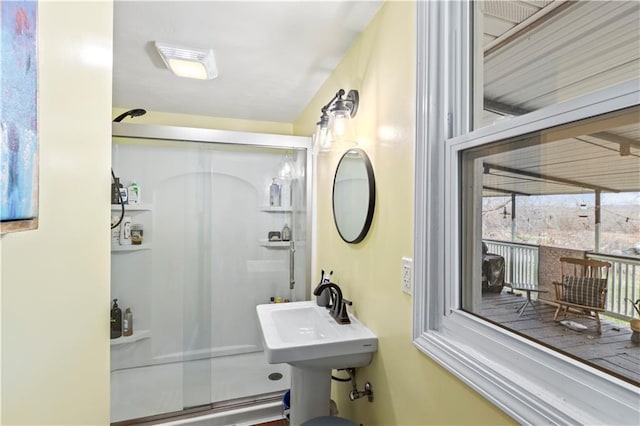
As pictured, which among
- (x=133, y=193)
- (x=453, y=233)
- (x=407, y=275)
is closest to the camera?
(x=453, y=233)

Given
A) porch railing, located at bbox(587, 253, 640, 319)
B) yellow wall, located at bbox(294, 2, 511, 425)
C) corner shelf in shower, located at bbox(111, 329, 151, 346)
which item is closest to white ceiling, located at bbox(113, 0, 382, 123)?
yellow wall, located at bbox(294, 2, 511, 425)

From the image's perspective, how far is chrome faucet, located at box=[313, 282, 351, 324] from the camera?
1.56 meters

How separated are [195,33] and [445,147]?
1.41m

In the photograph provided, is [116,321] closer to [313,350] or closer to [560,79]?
[313,350]

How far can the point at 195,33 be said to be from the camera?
158cm

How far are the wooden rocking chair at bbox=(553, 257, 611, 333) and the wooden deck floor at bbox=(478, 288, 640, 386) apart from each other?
18 mm

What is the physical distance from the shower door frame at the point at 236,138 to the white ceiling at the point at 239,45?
33 centimetres

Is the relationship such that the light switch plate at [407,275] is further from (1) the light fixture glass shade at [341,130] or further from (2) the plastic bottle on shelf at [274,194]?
(2) the plastic bottle on shelf at [274,194]

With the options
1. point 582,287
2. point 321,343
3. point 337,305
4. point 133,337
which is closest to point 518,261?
point 582,287

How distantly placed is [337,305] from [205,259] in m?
1.33

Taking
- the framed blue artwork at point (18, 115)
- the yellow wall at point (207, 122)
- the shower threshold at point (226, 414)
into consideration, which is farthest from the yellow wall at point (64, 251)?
the yellow wall at point (207, 122)

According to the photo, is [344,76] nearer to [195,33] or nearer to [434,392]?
[195,33]

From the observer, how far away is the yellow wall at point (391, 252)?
1004mm

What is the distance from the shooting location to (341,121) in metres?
1.63
